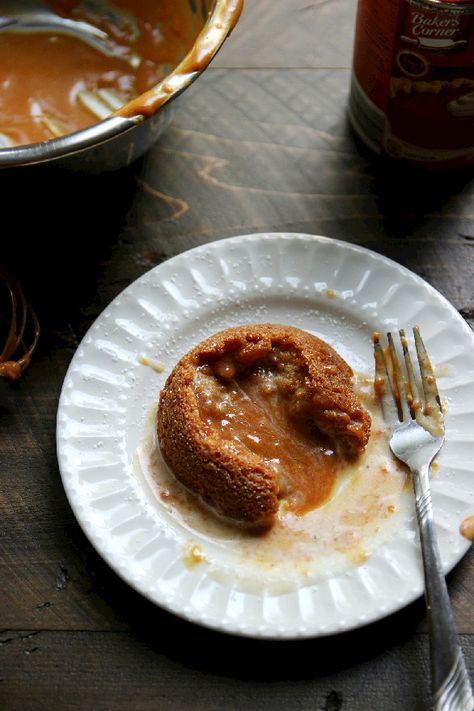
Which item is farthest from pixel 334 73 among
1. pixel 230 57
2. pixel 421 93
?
A: pixel 421 93

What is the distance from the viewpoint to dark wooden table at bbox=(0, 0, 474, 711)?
43.6 inches

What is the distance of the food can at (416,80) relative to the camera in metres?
1.20

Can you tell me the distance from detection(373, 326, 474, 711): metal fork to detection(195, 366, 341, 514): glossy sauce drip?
0.38 feet

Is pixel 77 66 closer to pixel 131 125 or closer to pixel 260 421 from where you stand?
pixel 131 125

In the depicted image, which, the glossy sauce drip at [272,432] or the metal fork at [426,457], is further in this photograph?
the glossy sauce drip at [272,432]

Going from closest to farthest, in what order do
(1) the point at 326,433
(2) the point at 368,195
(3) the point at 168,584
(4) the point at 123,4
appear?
(3) the point at 168,584, (1) the point at 326,433, (2) the point at 368,195, (4) the point at 123,4

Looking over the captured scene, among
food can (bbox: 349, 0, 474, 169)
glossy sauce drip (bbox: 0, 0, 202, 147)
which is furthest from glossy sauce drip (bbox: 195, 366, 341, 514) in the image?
glossy sauce drip (bbox: 0, 0, 202, 147)

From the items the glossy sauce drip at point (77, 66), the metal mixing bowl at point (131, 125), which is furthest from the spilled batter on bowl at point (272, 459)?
the glossy sauce drip at point (77, 66)

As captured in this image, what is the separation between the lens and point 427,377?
1.25 m

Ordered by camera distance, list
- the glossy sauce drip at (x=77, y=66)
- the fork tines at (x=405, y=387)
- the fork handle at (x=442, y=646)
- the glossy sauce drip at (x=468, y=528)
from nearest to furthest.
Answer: the fork handle at (x=442, y=646), the glossy sauce drip at (x=468, y=528), the fork tines at (x=405, y=387), the glossy sauce drip at (x=77, y=66)

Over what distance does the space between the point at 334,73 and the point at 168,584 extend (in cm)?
106

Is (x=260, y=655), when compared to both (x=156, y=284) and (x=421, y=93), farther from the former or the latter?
(x=421, y=93)

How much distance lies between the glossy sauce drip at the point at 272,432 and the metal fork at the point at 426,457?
0.38 ft

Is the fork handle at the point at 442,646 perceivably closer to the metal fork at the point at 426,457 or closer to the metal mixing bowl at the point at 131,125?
the metal fork at the point at 426,457
